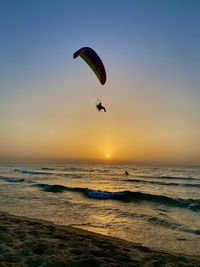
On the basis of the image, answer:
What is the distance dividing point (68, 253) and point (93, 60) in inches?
348

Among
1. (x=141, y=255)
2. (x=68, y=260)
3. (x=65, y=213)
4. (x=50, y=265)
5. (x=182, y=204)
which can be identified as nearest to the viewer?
(x=50, y=265)

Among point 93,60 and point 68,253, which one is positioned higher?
point 93,60

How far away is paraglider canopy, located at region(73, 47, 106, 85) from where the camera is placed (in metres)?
12.3

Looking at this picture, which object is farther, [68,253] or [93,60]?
[93,60]

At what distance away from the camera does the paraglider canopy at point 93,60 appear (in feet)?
40.3

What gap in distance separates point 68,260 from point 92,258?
502mm

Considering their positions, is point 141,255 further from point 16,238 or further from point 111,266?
point 16,238

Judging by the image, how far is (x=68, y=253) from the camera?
19.2 ft

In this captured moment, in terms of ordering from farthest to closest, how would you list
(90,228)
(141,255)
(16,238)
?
(90,228) → (16,238) → (141,255)

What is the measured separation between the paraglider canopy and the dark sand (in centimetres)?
752

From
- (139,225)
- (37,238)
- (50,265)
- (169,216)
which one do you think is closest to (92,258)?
(50,265)

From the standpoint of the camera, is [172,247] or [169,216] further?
[169,216]

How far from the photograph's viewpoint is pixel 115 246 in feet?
22.8

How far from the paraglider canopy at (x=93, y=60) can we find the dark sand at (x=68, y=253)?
24.7 feet
